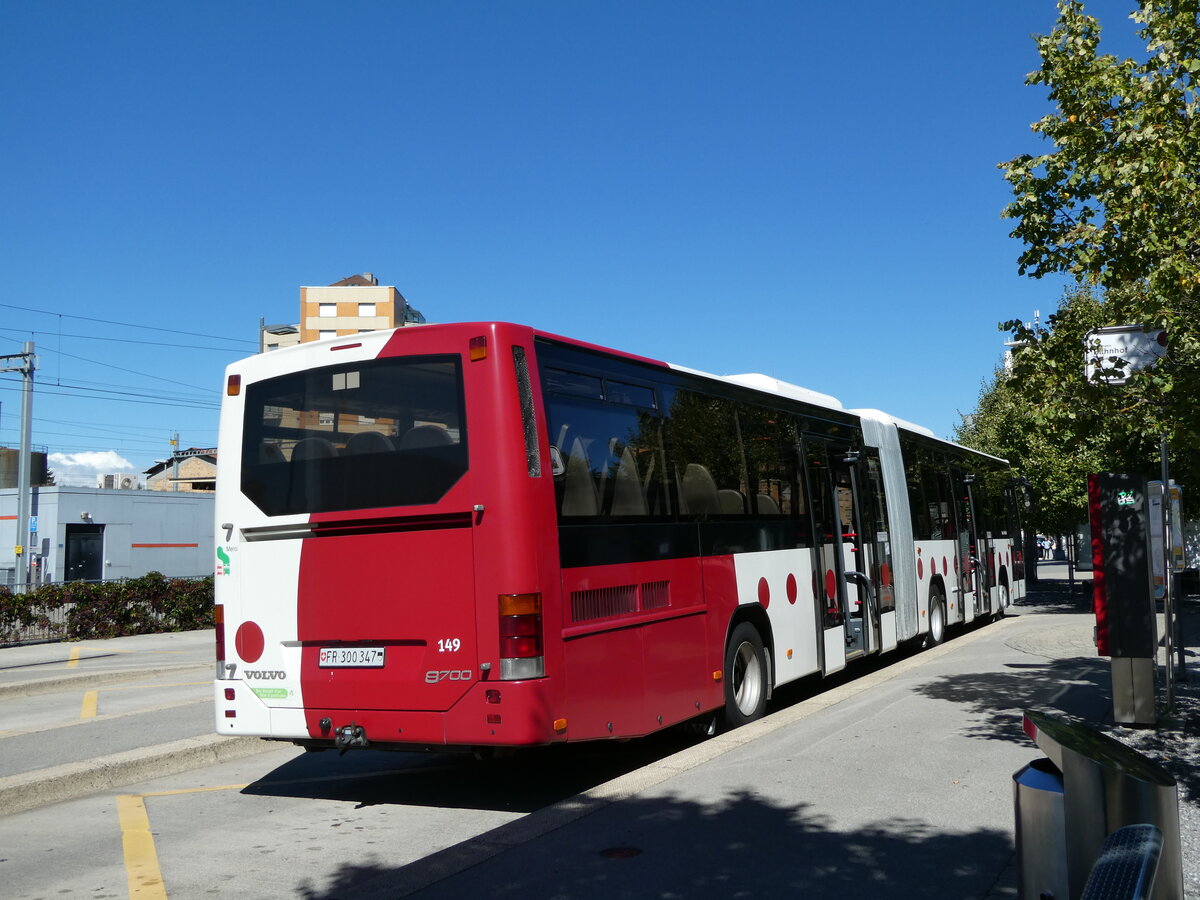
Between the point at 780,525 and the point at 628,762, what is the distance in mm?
2874

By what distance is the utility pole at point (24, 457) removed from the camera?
33.2 metres

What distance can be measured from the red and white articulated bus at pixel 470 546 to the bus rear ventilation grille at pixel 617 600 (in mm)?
16

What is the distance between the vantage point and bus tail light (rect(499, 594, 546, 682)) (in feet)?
21.9

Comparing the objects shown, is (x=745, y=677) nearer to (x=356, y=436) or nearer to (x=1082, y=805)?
(x=356, y=436)

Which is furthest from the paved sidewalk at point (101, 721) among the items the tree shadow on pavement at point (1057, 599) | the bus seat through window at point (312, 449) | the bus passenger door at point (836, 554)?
the tree shadow on pavement at point (1057, 599)

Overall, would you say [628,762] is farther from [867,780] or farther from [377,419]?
[377,419]

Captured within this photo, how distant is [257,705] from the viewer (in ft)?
24.7

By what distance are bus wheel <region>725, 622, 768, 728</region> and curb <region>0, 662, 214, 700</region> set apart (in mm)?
10188

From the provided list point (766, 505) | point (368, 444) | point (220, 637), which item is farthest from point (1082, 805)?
point (766, 505)

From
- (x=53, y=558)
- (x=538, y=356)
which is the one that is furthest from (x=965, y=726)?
(x=53, y=558)

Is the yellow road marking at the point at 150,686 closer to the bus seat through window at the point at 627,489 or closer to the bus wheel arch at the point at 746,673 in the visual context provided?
the bus wheel arch at the point at 746,673

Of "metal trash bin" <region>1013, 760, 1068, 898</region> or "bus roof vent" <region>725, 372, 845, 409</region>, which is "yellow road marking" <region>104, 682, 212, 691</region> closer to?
"bus roof vent" <region>725, 372, 845, 409</region>

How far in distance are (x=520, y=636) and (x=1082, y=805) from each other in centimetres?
433

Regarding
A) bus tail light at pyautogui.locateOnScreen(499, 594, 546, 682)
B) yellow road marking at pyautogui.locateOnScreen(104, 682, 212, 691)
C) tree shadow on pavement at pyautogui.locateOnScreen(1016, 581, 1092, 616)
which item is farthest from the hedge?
tree shadow on pavement at pyautogui.locateOnScreen(1016, 581, 1092, 616)
